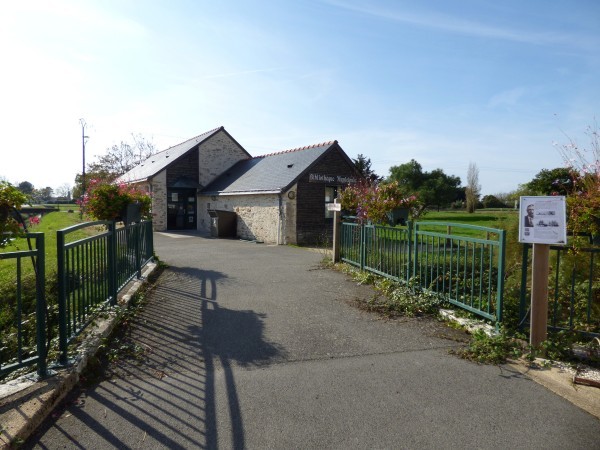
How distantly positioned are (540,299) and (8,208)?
5103 mm

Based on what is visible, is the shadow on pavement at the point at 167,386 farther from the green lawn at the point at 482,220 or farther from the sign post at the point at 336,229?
the sign post at the point at 336,229

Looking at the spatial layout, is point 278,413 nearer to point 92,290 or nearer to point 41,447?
point 41,447

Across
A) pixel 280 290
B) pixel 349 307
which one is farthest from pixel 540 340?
pixel 280 290

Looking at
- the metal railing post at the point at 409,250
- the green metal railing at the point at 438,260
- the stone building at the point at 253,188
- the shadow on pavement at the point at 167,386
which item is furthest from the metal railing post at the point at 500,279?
the stone building at the point at 253,188

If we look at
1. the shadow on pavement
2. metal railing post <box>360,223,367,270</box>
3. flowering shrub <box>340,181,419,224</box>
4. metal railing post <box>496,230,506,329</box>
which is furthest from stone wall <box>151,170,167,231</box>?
metal railing post <box>496,230,506,329</box>

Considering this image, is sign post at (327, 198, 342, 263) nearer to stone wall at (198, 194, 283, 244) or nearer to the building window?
stone wall at (198, 194, 283, 244)

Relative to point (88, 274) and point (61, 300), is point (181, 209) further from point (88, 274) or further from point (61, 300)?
point (61, 300)

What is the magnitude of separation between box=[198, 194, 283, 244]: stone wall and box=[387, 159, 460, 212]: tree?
3325 cm

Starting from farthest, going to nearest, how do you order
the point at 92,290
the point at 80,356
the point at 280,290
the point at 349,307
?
the point at 280,290 < the point at 349,307 < the point at 92,290 < the point at 80,356

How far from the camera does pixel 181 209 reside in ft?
81.5

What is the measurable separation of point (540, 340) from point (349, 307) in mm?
2793

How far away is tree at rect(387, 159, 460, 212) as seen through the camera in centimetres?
5106

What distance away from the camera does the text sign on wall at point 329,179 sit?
18.6 meters

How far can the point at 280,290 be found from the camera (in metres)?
7.78
